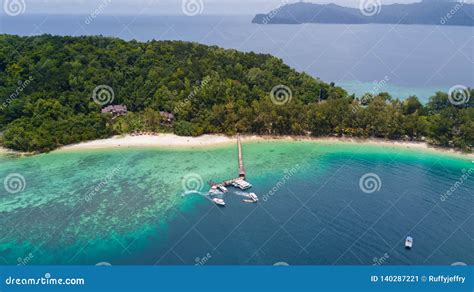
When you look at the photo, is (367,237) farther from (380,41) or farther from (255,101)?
(380,41)

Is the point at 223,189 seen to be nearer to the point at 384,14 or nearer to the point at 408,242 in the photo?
the point at 408,242

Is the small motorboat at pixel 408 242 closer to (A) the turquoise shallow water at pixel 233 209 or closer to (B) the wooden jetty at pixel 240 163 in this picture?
(A) the turquoise shallow water at pixel 233 209

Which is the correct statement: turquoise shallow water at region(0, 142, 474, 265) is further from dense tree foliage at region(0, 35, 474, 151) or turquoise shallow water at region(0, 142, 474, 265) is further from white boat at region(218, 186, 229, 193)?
dense tree foliage at region(0, 35, 474, 151)

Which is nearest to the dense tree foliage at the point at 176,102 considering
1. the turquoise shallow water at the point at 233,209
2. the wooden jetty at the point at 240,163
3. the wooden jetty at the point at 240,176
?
the wooden jetty at the point at 240,163

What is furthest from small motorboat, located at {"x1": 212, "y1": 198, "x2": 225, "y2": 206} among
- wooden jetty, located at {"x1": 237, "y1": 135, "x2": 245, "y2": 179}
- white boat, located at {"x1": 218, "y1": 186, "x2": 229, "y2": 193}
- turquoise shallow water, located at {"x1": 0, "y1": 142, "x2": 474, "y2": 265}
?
wooden jetty, located at {"x1": 237, "y1": 135, "x2": 245, "y2": 179}

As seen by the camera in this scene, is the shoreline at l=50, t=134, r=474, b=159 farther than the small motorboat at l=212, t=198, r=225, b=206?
Yes

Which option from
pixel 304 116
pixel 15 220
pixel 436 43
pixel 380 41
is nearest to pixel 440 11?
pixel 436 43
